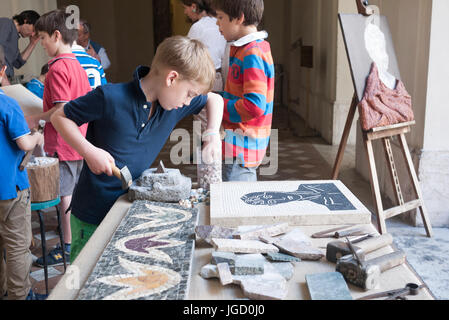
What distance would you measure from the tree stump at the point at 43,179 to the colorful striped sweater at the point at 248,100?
120 centimetres

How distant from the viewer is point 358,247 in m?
1.36

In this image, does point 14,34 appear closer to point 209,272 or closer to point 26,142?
point 26,142

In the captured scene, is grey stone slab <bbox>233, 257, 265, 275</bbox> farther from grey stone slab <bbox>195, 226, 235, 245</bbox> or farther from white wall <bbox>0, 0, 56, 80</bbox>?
white wall <bbox>0, 0, 56, 80</bbox>

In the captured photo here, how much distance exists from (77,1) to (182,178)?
13357 millimetres

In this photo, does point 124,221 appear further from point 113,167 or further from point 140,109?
point 140,109

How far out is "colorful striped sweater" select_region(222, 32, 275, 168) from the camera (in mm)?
2568

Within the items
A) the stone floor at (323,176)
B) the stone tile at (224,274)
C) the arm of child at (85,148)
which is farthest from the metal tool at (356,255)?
the stone floor at (323,176)

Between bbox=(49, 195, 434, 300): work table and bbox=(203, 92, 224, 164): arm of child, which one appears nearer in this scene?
bbox=(49, 195, 434, 300): work table

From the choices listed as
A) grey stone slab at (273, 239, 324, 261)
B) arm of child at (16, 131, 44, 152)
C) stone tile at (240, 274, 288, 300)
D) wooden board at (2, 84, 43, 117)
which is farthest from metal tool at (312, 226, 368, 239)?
wooden board at (2, 84, 43, 117)

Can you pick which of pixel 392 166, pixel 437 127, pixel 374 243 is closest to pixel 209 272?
pixel 374 243

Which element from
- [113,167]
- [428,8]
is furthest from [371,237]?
[428,8]

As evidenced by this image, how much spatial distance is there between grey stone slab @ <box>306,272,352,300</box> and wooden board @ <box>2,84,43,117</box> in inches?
86.4

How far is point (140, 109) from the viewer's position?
1.96m
